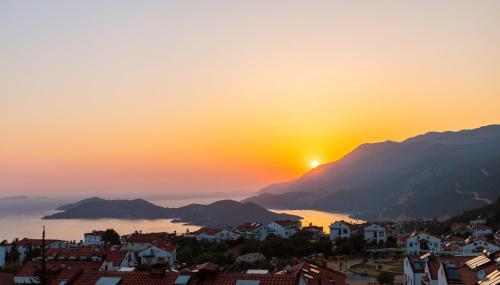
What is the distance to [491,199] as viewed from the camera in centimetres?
13925

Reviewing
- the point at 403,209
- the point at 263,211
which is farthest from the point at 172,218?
the point at 403,209

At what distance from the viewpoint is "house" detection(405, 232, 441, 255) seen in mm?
51250

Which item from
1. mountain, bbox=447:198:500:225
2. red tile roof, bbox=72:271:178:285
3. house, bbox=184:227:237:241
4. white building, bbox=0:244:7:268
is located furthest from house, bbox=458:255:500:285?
mountain, bbox=447:198:500:225

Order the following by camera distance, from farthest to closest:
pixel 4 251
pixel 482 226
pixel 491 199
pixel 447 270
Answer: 1. pixel 491 199
2. pixel 482 226
3. pixel 4 251
4. pixel 447 270

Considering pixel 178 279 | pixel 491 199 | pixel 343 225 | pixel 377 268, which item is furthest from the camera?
pixel 491 199

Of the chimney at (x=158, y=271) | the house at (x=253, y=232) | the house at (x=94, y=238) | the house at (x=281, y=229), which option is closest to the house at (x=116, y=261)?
the chimney at (x=158, y=271)

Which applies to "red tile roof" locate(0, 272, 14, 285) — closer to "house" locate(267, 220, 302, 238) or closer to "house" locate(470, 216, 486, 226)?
"house" locate(267, 220, 302, 238)

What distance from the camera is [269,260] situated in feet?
144

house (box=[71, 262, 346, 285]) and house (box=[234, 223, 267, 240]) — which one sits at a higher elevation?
house (box=[71, 262, 346, 285])

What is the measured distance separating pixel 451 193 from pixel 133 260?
138839 mm

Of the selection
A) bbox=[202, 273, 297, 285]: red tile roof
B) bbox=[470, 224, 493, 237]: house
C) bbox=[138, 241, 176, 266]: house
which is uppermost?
bbox=[202, 273, 297, 285]: red tile roof

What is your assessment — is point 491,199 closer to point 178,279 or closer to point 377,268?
point 377,268

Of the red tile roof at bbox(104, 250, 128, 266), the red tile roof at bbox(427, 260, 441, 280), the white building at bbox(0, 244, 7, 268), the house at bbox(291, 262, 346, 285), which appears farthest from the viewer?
the white building at bbox(0, 244, 7, 268)

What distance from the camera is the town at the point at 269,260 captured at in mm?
15742
